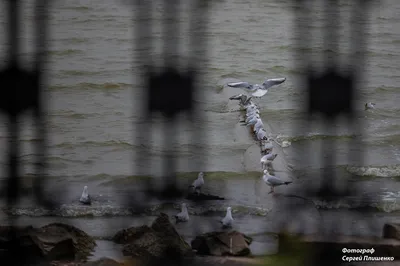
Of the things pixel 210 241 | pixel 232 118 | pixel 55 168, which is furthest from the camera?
pixel 232 118

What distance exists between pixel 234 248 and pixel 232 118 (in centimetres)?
233

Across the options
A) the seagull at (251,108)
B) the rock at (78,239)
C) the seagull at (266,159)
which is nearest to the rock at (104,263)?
the rock at (78,239)

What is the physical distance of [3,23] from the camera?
241 inches

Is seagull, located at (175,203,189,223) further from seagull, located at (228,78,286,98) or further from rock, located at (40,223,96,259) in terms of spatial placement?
seagull, located at (228,78,286,98)

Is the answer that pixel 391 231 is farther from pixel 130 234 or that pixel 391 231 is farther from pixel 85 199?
pixel 85 199

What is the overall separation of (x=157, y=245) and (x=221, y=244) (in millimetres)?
195

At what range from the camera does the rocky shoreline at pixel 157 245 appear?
296 centimetres

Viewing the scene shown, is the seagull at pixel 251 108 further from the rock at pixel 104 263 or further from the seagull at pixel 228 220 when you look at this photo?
the rock at pixel 104 263

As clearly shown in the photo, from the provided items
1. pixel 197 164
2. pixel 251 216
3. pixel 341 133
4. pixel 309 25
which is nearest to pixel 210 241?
pixel 251 216

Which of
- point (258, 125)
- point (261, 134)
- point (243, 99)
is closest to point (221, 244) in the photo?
point (261, 134)

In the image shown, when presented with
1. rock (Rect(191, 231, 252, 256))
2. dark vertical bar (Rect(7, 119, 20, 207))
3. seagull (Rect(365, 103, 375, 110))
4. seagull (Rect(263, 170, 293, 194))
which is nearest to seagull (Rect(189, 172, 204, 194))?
seagull (Rect(263, 170, 293, 194))

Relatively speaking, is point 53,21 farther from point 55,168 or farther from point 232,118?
point 55,168

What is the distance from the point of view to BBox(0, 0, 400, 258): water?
3.80 meters

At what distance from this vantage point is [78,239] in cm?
312
